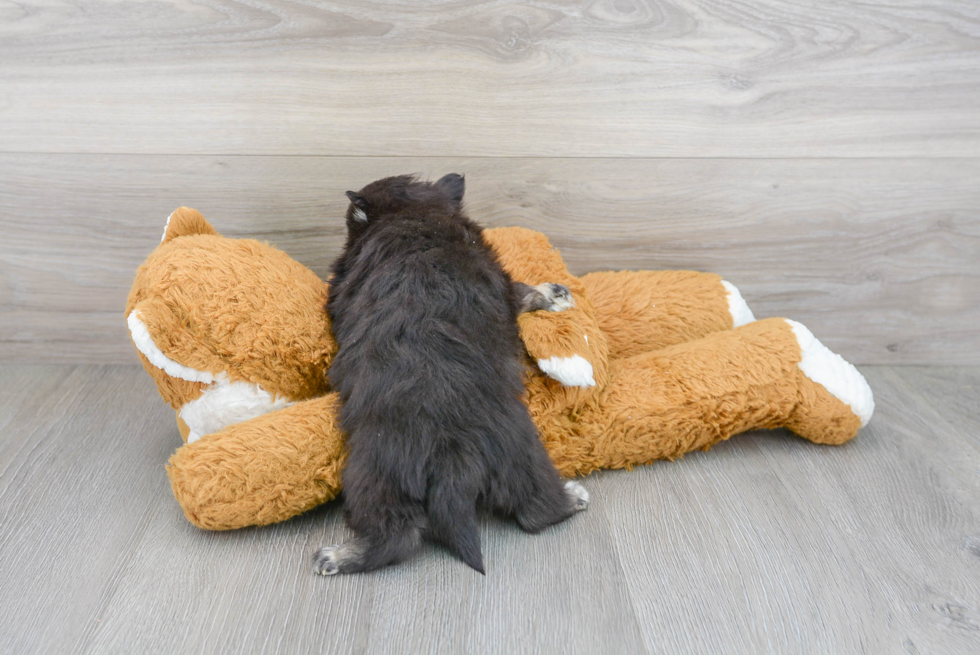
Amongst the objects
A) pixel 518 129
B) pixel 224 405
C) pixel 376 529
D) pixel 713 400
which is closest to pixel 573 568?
pixel 376 529

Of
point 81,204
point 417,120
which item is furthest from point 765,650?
point 81,204

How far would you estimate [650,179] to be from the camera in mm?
1419

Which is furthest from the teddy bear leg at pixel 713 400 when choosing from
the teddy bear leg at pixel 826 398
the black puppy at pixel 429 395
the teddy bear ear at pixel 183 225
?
the teddy bear ear at pixel 183 225

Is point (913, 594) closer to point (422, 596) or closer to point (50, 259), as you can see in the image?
point (422, 596)

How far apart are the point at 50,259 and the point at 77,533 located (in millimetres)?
693

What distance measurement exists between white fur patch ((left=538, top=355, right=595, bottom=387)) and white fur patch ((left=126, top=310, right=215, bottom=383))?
1.70ft

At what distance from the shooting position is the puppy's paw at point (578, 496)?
41.4 inches

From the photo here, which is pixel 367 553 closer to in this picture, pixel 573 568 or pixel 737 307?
pixel 573 568

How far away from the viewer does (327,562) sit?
93 centimetres

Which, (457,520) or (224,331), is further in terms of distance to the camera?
(224,331)

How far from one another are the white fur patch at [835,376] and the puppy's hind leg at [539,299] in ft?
1.47

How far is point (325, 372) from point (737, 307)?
2.67 feet

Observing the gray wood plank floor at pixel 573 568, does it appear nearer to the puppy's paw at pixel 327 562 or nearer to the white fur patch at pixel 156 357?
the puppy's paw at pixel 327 562

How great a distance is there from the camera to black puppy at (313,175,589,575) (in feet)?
3.03
